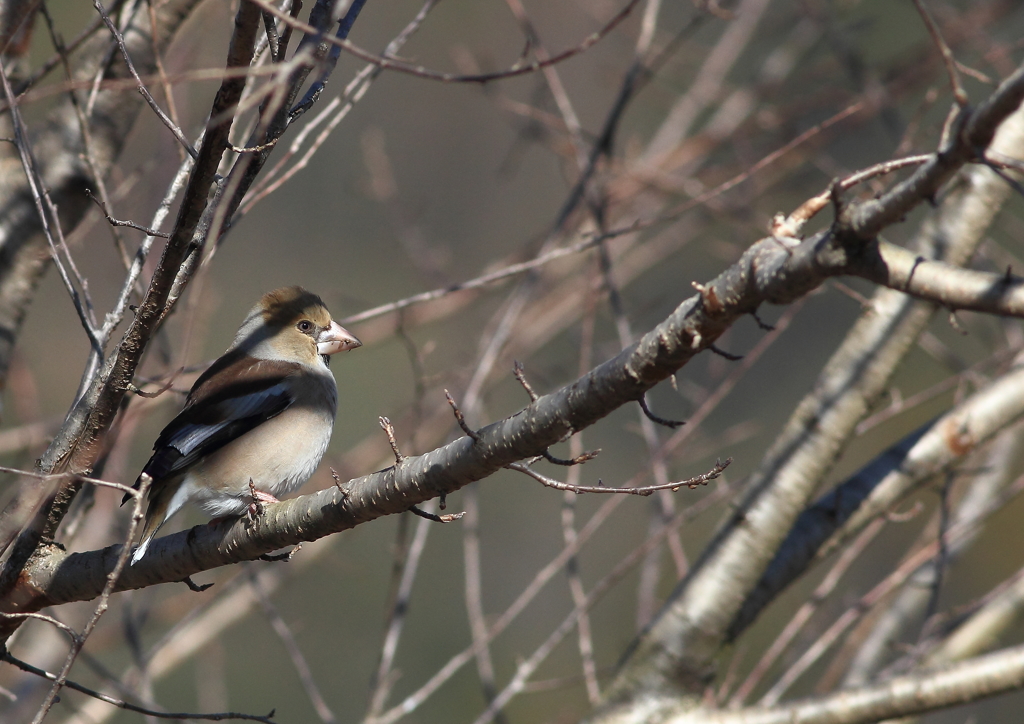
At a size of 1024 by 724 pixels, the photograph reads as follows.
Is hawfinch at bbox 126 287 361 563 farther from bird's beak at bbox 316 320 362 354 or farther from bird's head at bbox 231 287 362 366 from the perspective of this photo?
bird's beak at bbox 316 320 362 354

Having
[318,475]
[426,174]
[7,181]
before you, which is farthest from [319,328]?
[426,174]

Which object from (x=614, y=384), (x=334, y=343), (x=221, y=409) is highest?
(x=334, y=343)

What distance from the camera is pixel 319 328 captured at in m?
4.79

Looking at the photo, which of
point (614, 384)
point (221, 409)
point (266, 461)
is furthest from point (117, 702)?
point (614, 384)

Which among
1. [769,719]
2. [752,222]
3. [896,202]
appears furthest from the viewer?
[752,222]

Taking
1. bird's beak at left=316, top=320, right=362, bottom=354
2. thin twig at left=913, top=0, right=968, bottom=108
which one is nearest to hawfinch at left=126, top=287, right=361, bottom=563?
bird's beak at left=316, top=320, right=362, bottom=354

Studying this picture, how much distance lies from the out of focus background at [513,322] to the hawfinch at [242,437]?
0.73 feet

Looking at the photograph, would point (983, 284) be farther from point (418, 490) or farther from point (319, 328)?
point (319, 328)

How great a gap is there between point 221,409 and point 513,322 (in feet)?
4.95

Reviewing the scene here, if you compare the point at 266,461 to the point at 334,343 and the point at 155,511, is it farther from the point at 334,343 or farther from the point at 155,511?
the point at 334,343

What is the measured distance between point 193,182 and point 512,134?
48.8 feet

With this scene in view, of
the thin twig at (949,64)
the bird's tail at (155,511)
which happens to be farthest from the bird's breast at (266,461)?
the thin twig at (949,64)

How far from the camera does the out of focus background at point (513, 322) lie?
4.75m

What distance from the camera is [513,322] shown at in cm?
479
